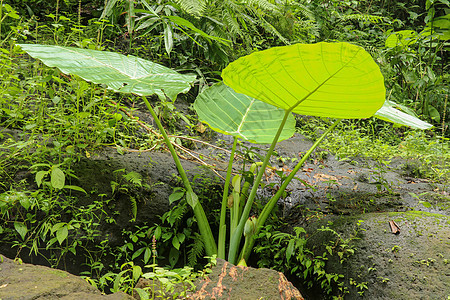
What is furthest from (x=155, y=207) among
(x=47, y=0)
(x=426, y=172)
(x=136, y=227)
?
(x=47, y=0)

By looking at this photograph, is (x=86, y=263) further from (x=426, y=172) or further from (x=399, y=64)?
(x=399, y=64)

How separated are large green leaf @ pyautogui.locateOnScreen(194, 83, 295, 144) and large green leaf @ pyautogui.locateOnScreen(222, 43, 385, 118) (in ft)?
1.28

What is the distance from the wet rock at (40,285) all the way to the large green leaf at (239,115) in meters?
1.14

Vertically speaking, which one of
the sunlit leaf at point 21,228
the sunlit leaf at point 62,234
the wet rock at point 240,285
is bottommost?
the sunlit leaf at point 21,228

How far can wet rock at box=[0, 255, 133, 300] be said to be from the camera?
117cm

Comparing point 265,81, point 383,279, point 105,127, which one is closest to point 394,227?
point 383,279

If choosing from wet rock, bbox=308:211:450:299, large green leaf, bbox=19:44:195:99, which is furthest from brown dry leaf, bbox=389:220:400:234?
large green leaf, bbox=19:44:195:99

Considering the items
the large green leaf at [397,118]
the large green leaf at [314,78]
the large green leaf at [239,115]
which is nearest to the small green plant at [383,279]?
the large green leaf at [314,78]

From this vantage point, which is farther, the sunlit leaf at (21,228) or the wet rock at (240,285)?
the sunlit leaf at (21,228)

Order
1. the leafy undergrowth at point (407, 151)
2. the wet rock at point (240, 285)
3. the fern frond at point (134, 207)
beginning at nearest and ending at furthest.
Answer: the wet rock at point (240, 285) → the fern frond at point (134, 207) → the leafy undergrowth at point (407, 151)

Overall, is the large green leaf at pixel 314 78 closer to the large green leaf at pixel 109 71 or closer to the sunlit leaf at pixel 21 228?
the large green leaf at pixel 109 71

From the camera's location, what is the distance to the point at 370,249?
1820 mm

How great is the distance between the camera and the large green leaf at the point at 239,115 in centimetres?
215

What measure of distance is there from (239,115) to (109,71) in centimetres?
95
